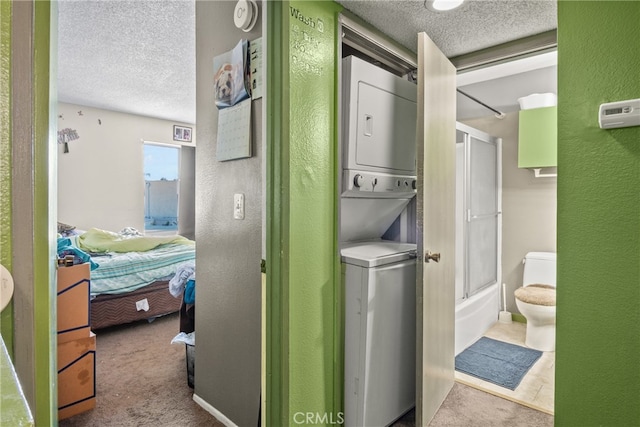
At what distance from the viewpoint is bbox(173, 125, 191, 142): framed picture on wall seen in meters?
5.84

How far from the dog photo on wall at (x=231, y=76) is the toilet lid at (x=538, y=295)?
258 centimetres

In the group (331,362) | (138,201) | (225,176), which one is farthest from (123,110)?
(331,362)

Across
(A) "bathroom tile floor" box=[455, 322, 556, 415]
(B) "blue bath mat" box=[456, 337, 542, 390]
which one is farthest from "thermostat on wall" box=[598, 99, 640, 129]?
(B) "blue bath mat" box=[456, 337, 542, 390]

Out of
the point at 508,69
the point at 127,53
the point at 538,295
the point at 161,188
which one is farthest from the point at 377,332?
the point at 161,188

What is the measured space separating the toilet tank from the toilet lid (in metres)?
0.13

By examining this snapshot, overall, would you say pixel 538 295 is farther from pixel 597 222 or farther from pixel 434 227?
pixel 597 222

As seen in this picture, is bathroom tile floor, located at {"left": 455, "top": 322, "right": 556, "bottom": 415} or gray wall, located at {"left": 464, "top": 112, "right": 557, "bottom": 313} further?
gray wall, located at {"left": 464, "top": 112, "right": 557, "bottom": 313}

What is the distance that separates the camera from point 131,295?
11.1 ft

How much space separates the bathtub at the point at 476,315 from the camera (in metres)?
2.80

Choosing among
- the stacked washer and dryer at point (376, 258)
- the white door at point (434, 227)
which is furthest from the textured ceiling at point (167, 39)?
the stacked washer and dryer at point (376, 258)

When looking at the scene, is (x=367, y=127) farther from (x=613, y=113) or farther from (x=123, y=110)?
(x=123, y=110)

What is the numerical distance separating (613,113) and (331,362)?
4.95ft

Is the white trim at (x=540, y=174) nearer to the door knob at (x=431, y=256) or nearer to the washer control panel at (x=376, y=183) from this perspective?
the washer control panel at (x=376, y=183)

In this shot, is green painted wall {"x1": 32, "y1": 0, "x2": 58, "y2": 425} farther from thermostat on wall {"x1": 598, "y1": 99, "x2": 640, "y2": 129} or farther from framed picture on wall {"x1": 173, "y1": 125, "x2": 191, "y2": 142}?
framed picture on wall {"x1": 173, "y1": 125, "x2": 191, "y2": 142}
